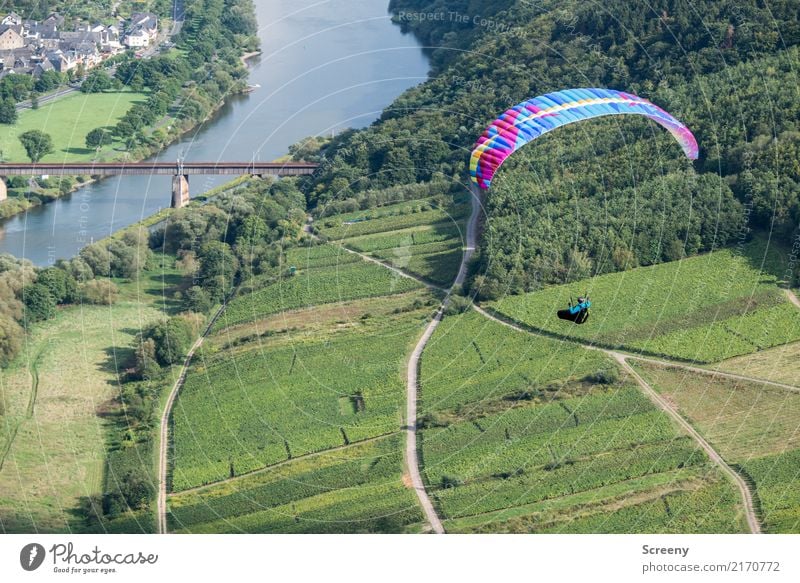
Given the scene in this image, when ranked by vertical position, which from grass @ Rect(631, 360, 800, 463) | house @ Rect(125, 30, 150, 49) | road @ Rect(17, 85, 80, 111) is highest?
house @ Rect(125, 30, 150, 49)

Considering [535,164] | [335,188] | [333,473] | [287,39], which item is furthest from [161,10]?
[333,473]

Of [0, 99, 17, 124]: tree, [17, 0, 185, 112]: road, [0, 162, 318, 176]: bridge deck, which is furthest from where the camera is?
[17, 0, 185, 112]: road

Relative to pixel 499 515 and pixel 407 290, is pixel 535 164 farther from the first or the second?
pixel 499 515

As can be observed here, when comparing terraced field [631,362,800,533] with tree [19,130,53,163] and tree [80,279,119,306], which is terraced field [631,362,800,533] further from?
tree [19,130,53,163]

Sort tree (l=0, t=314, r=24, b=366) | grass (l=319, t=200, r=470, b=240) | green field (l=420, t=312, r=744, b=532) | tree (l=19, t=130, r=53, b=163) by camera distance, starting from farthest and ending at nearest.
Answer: tree (l=19, t=130, r=53, b=163) → grass (l=319, t=200, r=470, b=240) → tree (l=0, t=314, r=24, b=366) → green field (l=420, t=312, r=744, b=532)

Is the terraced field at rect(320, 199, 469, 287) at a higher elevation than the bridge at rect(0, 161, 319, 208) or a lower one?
lower

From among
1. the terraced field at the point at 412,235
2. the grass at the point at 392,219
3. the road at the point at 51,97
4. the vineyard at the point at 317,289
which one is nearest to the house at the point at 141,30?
the road at the point at 51,97

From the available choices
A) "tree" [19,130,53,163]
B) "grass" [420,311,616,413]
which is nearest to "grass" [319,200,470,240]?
"grass" [420,311,616,413]
